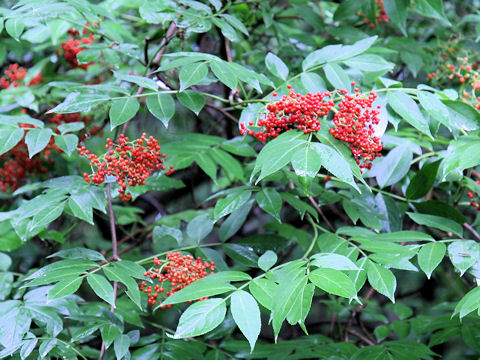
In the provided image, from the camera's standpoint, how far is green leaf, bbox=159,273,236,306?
140 cm

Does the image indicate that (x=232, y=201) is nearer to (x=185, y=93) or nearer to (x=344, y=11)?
(x=185, y=93)

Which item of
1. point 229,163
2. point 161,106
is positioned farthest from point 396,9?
point 161,106

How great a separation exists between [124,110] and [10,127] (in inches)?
19.2

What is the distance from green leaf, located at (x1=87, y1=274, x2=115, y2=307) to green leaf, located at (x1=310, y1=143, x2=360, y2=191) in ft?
2.28

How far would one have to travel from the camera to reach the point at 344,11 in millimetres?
2699

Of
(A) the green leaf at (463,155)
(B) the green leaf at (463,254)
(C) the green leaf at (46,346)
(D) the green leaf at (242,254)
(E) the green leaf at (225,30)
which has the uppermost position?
(E) the green leaf at (225,30)

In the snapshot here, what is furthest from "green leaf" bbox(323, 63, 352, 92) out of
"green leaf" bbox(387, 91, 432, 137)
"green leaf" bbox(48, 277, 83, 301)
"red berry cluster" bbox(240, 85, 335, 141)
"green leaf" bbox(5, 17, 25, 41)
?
"green leaf" bbox(5, 17, 25, 41)

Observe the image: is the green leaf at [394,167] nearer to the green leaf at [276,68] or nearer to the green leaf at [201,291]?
the green leaf at [276,68]

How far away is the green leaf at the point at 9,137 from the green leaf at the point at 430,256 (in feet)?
4.57

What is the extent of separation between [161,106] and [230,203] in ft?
1.33

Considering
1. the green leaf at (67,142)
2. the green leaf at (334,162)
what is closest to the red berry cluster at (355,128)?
the green leaf at (334,162)

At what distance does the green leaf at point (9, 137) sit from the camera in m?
1.87

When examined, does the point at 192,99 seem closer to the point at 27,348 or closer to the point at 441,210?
the point at 27,348

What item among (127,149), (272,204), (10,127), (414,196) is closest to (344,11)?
(414,196)
